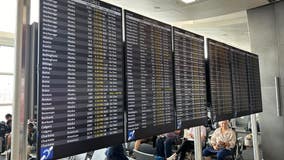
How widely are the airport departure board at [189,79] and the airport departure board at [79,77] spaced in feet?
1.94

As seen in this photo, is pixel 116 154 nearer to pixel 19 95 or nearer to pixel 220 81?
pixel 220 81

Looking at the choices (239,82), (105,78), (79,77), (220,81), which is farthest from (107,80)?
(239,82)

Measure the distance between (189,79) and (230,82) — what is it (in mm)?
804

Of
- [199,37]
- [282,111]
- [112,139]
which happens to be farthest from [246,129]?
[112,139]

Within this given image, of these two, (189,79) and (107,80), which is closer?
(107,80)

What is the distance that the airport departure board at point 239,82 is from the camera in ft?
8.69

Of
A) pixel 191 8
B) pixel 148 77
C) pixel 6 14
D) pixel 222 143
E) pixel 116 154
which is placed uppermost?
pixel 6 14

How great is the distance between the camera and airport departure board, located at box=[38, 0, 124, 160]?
102 cm

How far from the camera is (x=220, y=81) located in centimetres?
234

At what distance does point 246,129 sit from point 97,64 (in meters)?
7.06

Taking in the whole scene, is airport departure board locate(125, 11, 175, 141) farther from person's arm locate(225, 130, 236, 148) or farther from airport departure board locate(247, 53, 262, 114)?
person's arm locate(225, 130, 236, 148)

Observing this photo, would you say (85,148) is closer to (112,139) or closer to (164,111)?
(112,139)

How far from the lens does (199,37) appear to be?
7.15 feet

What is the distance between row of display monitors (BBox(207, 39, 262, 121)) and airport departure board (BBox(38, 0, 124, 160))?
1119 mm
